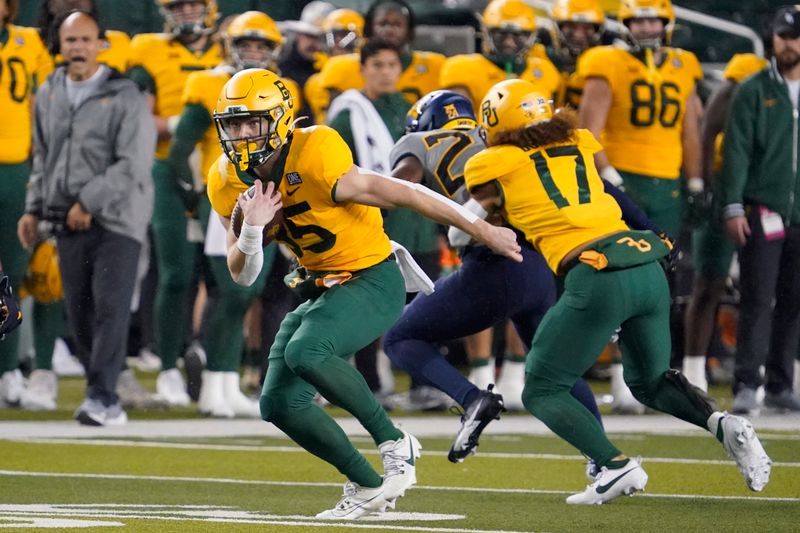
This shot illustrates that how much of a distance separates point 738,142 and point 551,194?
3871 millimetres

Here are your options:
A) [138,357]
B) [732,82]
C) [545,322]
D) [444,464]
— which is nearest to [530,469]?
[444,464]

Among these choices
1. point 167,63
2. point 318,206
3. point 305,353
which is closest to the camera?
point 305,353

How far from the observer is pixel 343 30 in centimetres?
1295

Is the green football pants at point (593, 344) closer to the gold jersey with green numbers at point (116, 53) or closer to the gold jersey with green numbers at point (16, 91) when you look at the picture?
the gold jersey with green numbers at point (16, 91)

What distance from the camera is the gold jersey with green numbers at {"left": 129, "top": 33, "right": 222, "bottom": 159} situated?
11047 millimetres

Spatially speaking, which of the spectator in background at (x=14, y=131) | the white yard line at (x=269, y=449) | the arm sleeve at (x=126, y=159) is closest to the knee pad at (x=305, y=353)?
the white yard line at (x=269, y=449)

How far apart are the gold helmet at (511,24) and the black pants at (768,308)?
→ 5.45ft

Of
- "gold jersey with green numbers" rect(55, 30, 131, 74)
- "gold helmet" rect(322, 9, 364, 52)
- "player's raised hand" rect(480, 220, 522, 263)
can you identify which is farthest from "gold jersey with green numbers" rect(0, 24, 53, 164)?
"player's raised hand" rect(480, 220, 522, 263)

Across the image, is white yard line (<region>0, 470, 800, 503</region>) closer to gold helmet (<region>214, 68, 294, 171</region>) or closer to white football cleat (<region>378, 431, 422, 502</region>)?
white football cleat (<region>378, 431, 422, 502</region>)

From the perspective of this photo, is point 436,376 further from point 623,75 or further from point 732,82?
point 732,82

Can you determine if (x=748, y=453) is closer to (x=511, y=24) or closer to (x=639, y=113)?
(x=639, y=113)

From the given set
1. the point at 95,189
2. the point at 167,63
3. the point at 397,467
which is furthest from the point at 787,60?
the point at 397,467

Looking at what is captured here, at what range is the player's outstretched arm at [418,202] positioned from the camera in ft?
20.4

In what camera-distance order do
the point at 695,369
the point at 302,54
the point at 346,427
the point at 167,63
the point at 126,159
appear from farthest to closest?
the point at 302,54
the point at 167,63
the point at 695,369
the point at 126,159
the point at 346,427
